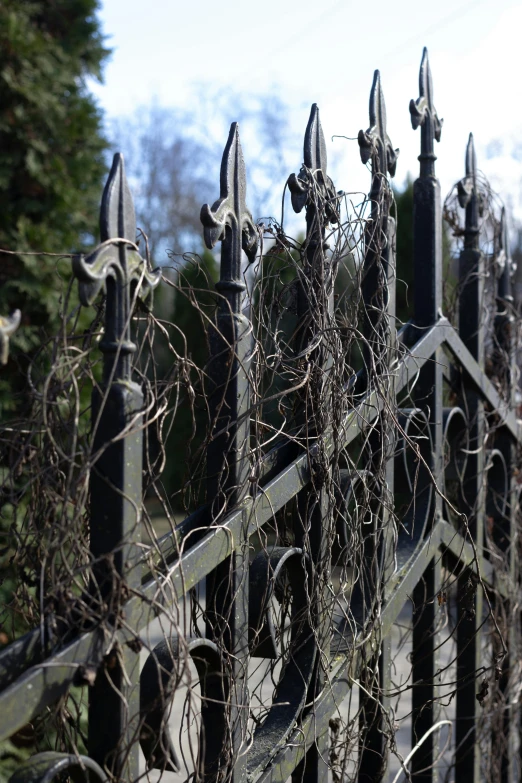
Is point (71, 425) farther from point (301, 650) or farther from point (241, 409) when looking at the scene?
point (301, 650)

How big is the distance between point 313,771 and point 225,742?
32cm

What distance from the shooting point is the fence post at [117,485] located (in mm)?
966

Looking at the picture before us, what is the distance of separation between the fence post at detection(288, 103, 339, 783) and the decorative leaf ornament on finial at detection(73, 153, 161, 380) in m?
0.45

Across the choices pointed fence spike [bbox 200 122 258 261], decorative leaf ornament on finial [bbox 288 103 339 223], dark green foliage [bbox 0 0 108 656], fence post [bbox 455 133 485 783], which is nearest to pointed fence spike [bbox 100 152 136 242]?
pointed fence spike [bbox 200 122 258 261]

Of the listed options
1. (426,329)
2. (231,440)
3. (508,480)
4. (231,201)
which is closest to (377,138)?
(426,329)

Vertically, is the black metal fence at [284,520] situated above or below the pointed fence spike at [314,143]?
below

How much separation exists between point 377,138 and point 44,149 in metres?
2.71

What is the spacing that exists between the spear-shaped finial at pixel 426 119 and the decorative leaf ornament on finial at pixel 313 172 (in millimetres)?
551

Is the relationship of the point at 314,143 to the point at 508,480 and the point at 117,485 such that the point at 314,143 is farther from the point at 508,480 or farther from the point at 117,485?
the point at 508,480

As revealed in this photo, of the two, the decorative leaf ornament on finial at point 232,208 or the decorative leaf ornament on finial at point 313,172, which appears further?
the decorative leaf ornament on finial at point 313,172

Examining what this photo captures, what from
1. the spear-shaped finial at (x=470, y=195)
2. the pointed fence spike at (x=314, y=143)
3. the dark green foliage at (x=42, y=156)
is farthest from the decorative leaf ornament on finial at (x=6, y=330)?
the dark green foliage at (x=42, y=156)

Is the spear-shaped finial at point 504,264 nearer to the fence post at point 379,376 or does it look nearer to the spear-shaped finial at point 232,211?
the fence post at point 379,376

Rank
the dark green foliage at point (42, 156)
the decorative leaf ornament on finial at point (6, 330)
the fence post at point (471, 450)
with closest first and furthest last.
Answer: the decorative leaf ornament on finial at point (6, 330) → the fence post at point (471, 450) → the dark green foliage at point (42, 156)

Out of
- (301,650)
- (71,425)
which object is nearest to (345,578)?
(301,650)
